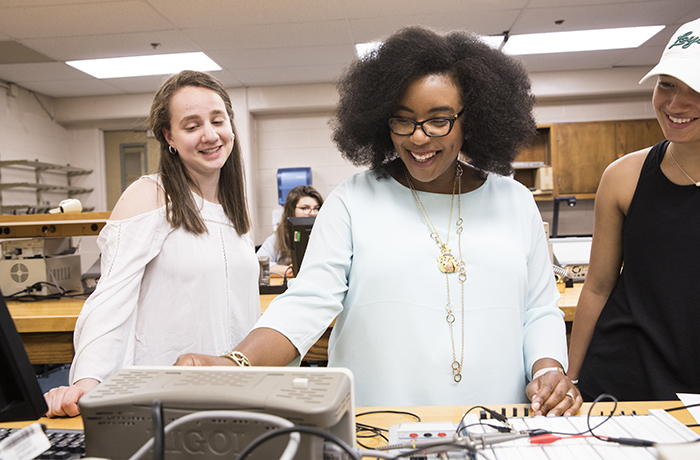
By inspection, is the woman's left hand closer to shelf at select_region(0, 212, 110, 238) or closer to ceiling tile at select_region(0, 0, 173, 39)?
shelf at select_region(0, 212, 110, 238)

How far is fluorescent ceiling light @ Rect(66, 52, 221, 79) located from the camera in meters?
4.61

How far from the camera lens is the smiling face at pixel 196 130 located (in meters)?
1.45

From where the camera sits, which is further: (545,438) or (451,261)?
(451,261)

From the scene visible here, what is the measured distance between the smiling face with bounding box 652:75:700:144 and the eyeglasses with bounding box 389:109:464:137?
48 centimetres

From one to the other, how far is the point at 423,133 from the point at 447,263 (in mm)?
285

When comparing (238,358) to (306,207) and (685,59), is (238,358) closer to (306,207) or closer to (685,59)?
(685,59)

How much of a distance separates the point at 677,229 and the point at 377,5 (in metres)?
3.06

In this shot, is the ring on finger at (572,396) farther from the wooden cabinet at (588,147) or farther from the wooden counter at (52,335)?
the wooden cabinet at (588,147)

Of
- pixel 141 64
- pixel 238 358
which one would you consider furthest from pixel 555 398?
pixel 141 64

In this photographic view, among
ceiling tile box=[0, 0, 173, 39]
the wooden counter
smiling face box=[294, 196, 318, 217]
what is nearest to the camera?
the wooden counter

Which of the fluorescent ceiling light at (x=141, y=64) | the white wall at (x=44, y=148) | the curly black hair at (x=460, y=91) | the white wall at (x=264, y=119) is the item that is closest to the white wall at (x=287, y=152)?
the white wall at (x=264, y=119)

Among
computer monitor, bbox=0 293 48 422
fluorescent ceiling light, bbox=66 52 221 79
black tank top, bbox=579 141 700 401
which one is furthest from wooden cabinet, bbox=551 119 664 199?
computer monitor, bbox=0 293 48 422

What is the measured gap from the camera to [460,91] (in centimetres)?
111

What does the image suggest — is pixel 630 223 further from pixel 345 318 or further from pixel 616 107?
pixel 616 107
